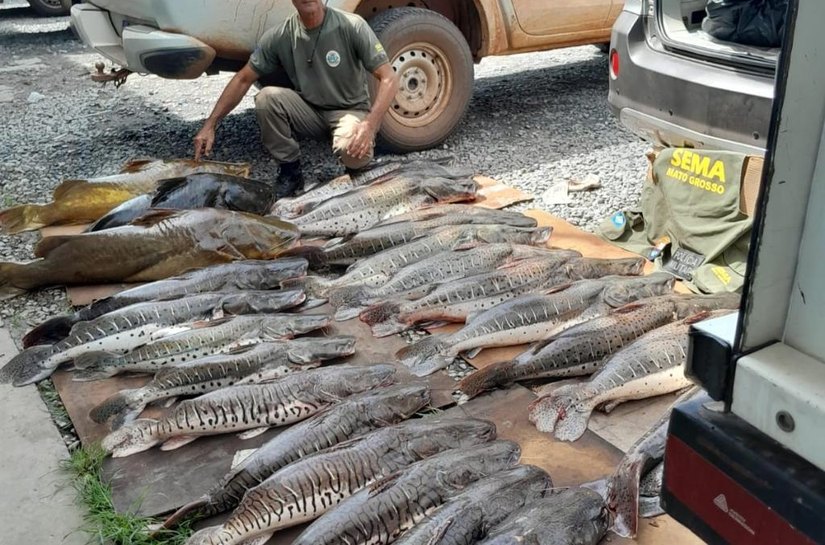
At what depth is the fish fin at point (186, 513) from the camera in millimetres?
3209

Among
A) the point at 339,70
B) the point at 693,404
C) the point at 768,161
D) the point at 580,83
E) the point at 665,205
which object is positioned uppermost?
the point at 768,161

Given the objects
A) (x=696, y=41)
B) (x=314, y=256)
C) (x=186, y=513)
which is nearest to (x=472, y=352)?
(x=314, y=256)

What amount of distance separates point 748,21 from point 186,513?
4.44 meters

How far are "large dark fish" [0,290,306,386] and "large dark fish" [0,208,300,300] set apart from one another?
75 cm

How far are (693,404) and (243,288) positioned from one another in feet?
11.9

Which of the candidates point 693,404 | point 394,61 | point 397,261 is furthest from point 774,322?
point 394,61

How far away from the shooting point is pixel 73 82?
478 inches

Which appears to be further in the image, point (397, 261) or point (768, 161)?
point (397, 261)

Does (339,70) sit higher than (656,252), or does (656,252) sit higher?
(339,70)

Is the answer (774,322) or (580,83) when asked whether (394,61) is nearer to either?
(580,83)

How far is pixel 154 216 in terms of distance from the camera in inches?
216

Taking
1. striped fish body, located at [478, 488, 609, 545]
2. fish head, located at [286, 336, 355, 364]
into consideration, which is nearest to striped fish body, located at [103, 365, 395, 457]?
fish head, located at [286, 336, 355, 364]

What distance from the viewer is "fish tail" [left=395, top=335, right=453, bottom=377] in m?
4.18

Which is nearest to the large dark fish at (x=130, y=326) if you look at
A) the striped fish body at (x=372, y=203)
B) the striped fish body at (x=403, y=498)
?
the striped fish body at (x=372, y=203)
